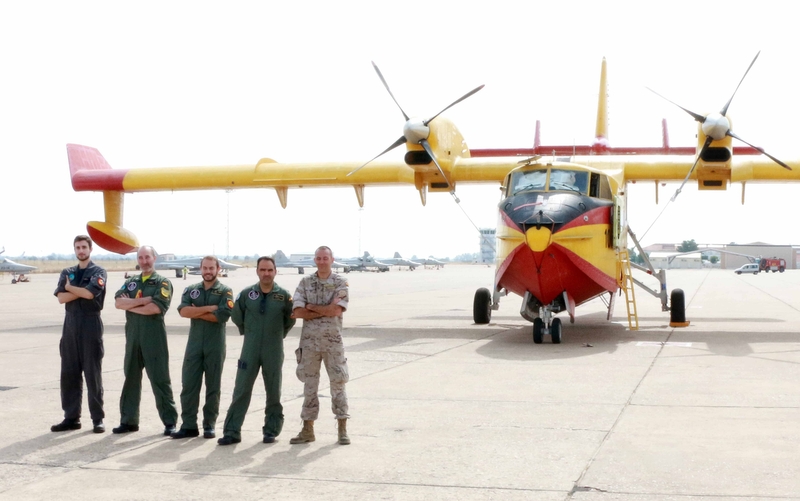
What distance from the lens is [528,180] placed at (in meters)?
14.3

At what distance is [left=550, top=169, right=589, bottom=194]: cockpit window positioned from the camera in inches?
553

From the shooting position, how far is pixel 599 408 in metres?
7.95

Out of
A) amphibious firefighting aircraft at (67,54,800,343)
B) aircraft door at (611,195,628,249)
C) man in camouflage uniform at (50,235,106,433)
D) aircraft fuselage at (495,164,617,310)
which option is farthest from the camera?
aircraft door at (611,195,628,249)

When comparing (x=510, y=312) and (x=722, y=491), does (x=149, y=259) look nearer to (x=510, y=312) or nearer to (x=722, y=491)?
(x=722, y=491)

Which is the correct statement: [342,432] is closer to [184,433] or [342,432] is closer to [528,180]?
[184,433]

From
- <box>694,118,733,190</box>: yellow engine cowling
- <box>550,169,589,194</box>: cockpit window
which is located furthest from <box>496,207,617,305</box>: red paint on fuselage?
<box>694,118,733,190</box>: yellow engine cowling

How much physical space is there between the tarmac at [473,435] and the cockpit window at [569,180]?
2.79 meters

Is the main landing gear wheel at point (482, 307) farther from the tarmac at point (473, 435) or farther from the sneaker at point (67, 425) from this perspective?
the sneaker at point (67, 425)

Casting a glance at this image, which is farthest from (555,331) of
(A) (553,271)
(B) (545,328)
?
(A) (553,271)

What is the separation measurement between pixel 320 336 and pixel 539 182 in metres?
8.26

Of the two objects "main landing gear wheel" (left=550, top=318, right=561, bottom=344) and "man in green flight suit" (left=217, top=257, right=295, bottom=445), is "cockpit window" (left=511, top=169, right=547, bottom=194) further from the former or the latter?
"man in green flight suit" (left=217, top=257, right=295, bottom=445)

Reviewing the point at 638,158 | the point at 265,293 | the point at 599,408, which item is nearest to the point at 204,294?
the point at 265,293

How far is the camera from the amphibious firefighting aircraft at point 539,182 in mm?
13453

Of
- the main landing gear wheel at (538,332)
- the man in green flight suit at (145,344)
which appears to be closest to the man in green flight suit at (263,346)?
the man in green flight suit at (145,344)
